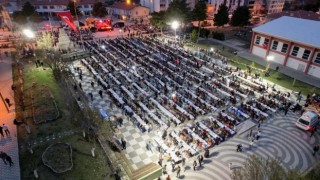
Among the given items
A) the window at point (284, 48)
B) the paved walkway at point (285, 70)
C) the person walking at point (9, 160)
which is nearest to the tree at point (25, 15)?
the paved walkway at point (285, 70)

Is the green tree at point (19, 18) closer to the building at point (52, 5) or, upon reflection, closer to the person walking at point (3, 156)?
the building at point (52, 5)

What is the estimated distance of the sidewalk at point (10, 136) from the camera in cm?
2312

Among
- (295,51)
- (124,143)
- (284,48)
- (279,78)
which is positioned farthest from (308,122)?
(284,48)

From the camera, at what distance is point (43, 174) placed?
22.7 metres

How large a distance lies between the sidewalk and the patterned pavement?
36.5 feet

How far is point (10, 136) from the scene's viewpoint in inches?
1105

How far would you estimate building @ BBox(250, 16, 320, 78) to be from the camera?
4447cm

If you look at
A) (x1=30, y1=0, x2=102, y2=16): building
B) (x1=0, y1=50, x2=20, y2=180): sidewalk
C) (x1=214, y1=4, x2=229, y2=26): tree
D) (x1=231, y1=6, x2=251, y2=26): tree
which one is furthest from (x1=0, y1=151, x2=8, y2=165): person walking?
(x1=30, y1=0, x2=102, y2=16): building

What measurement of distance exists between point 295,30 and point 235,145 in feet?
114

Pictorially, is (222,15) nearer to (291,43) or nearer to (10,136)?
(291,43)

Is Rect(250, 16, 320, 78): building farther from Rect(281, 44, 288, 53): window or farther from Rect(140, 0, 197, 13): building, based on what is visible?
Rect(140, 0, 197, 13): building

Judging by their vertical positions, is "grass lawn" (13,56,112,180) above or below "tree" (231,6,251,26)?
below

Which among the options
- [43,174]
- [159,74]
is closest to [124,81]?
[159,74]

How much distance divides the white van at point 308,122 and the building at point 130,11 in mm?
74356
